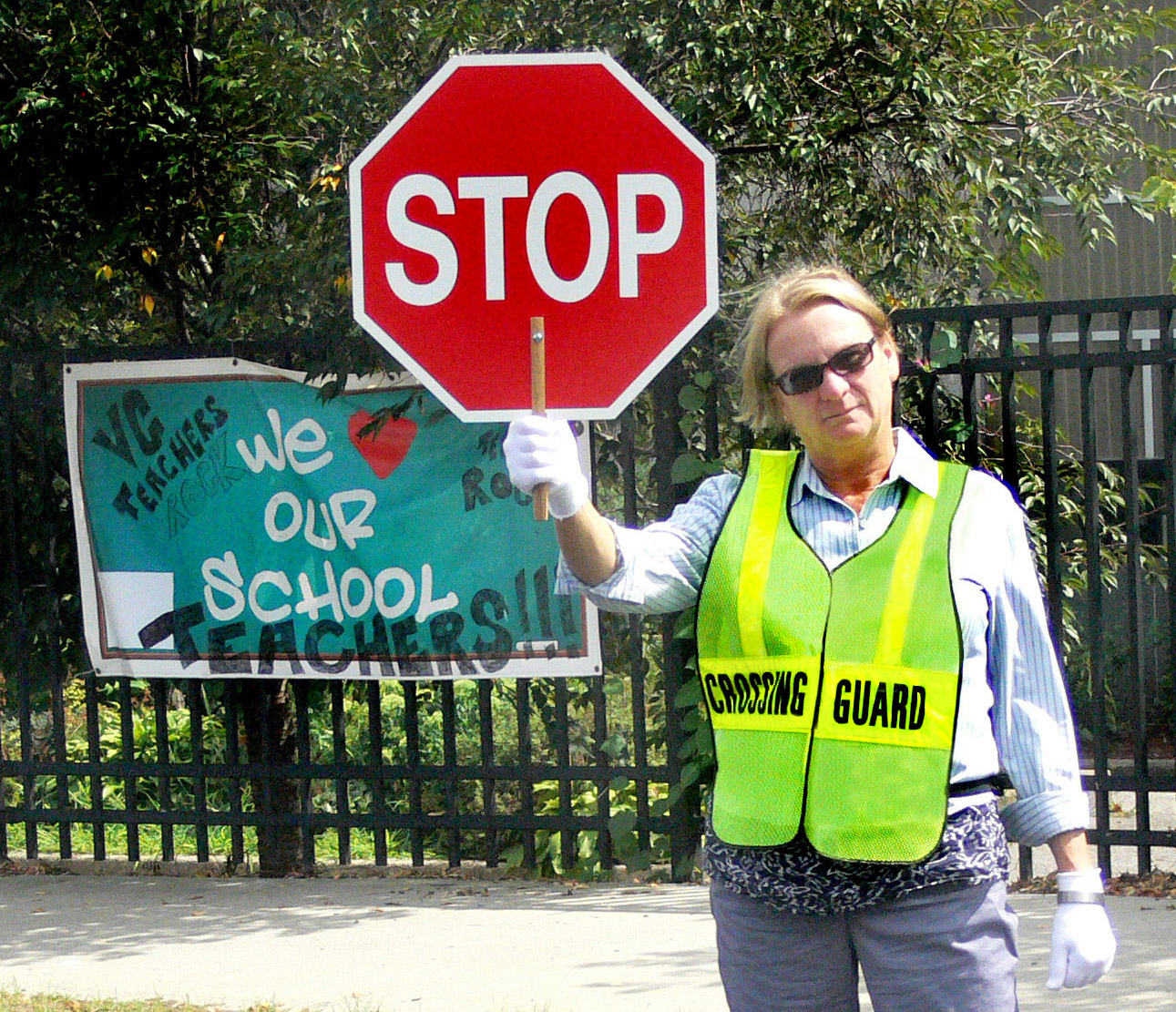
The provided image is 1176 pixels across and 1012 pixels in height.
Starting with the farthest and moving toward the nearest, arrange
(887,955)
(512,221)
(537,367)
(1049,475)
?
1. (1049,475)
2. (512,221)
3. (537,367)
4. (887,955)

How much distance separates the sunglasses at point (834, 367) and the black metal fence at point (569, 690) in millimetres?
3227

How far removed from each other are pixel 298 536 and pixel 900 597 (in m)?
4.02

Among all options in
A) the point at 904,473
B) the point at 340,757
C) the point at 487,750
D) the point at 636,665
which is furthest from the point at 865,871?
the point at 340,757

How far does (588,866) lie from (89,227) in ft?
11.0

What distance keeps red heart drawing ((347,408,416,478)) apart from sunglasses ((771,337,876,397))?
360 centimetres

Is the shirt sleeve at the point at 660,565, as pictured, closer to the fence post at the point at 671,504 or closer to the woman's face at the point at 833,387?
the woman's face at the point at 833,387

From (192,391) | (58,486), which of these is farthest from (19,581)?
(192,391)

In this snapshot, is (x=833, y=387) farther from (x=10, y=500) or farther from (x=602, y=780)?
(x=10, y=500)

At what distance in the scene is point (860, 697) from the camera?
7.32 feet

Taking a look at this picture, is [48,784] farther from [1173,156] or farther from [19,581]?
[1173,156]

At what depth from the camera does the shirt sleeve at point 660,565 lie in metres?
2.35

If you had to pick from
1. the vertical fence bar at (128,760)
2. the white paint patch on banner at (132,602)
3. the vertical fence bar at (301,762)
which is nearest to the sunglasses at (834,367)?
the vertical fence bar at (301,762)

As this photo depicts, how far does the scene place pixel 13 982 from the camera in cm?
485

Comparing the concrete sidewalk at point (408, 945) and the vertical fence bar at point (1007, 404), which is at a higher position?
the vertical fence bar at point (1007, 404)
